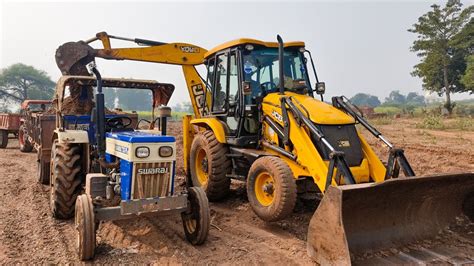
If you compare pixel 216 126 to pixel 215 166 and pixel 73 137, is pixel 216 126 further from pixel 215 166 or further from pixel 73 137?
pixel 73 137

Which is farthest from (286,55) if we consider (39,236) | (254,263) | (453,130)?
(453,130)

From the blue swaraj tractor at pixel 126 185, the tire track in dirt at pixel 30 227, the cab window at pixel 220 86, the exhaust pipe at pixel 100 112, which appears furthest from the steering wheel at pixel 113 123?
the cab window at pixel 220 86

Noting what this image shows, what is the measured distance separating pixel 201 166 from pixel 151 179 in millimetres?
2685

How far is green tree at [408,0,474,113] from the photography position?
30969mm

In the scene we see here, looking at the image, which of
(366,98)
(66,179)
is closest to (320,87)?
(66,179)

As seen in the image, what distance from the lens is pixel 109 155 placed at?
5.00 metres

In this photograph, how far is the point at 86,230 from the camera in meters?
3.86

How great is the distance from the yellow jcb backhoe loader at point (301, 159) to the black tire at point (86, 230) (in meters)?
2.15

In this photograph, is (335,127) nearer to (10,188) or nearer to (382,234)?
(382,234)

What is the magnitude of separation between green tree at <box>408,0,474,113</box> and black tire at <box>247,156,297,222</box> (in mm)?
30716

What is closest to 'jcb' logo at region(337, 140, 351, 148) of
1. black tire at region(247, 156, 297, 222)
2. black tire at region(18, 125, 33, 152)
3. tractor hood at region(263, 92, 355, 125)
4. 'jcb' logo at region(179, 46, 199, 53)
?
tractor hood at region(263, 92, 355, 125)

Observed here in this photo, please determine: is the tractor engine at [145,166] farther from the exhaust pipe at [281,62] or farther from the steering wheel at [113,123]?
the exhaust pipe at [281,62]

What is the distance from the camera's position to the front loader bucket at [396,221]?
144 inches

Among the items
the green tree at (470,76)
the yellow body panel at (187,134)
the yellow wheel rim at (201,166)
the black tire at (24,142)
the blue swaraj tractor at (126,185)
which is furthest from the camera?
the green tree at (470,76)
